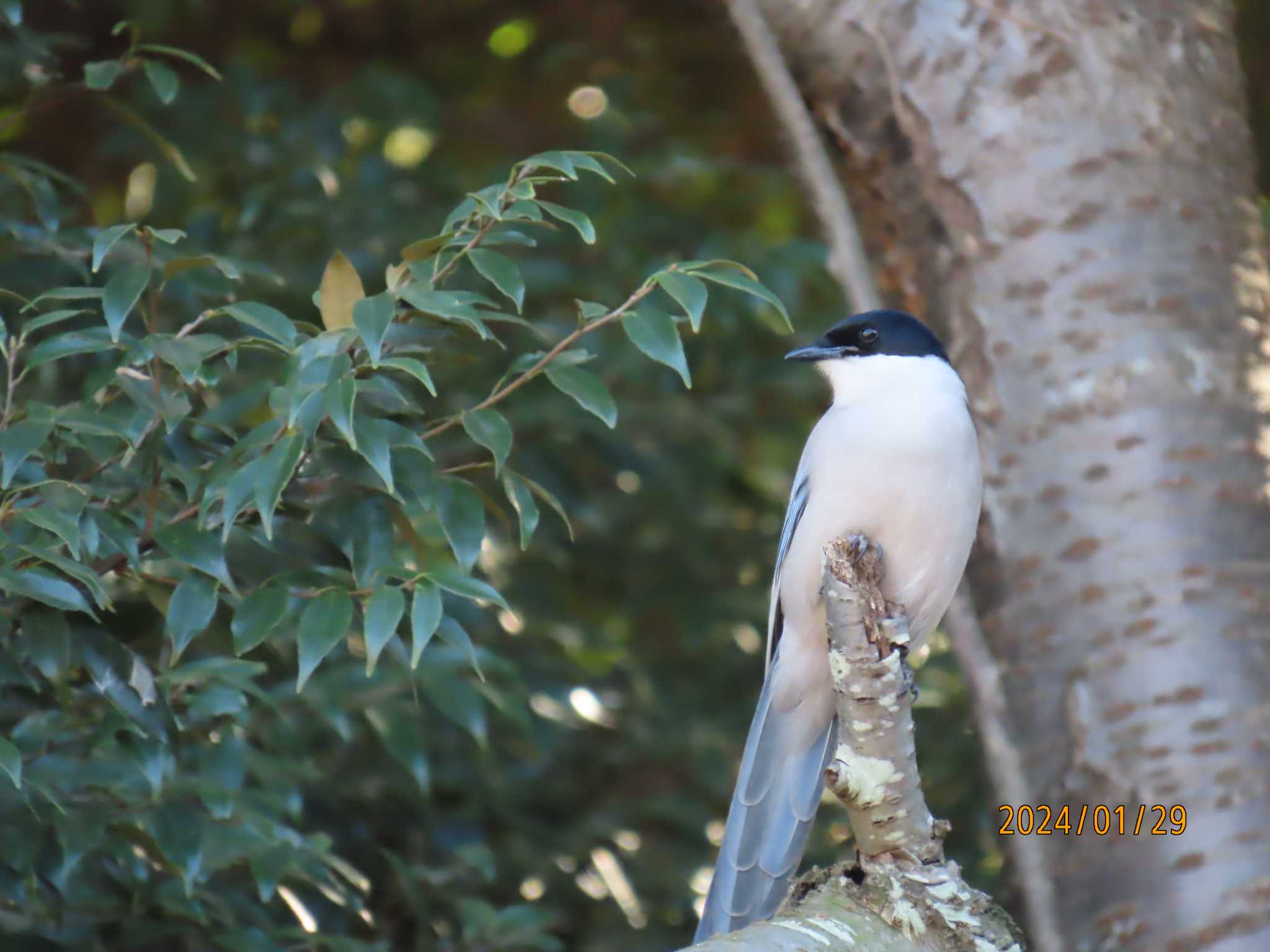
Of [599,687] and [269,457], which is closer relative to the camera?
[269,457]

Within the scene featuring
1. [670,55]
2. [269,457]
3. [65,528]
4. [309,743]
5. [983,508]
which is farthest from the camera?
[670,55]

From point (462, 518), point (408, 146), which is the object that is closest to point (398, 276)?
point (462, 518)

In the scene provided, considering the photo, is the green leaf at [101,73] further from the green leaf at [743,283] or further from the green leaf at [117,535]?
the green leaf at [743,283]

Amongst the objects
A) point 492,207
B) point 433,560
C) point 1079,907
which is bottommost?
point 1079,907

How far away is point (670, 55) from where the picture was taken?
6168 mm

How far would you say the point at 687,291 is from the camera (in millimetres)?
2467

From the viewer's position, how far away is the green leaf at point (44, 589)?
2143mm

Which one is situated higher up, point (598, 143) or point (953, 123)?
point (953, 123)

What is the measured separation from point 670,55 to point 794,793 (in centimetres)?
381

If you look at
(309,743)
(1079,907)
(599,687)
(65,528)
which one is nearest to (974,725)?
(1079,907)

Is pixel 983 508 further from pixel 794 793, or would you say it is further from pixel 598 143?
pixel 598 143

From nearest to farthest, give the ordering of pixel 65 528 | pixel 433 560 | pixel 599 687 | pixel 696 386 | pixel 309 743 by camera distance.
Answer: pixel 65 528 < pixel 433 560 < pixel 309 743 < pixel 599 687 < pixel 696 386

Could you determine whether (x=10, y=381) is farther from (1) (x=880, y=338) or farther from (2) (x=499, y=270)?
(1) (x=880, y=338)
